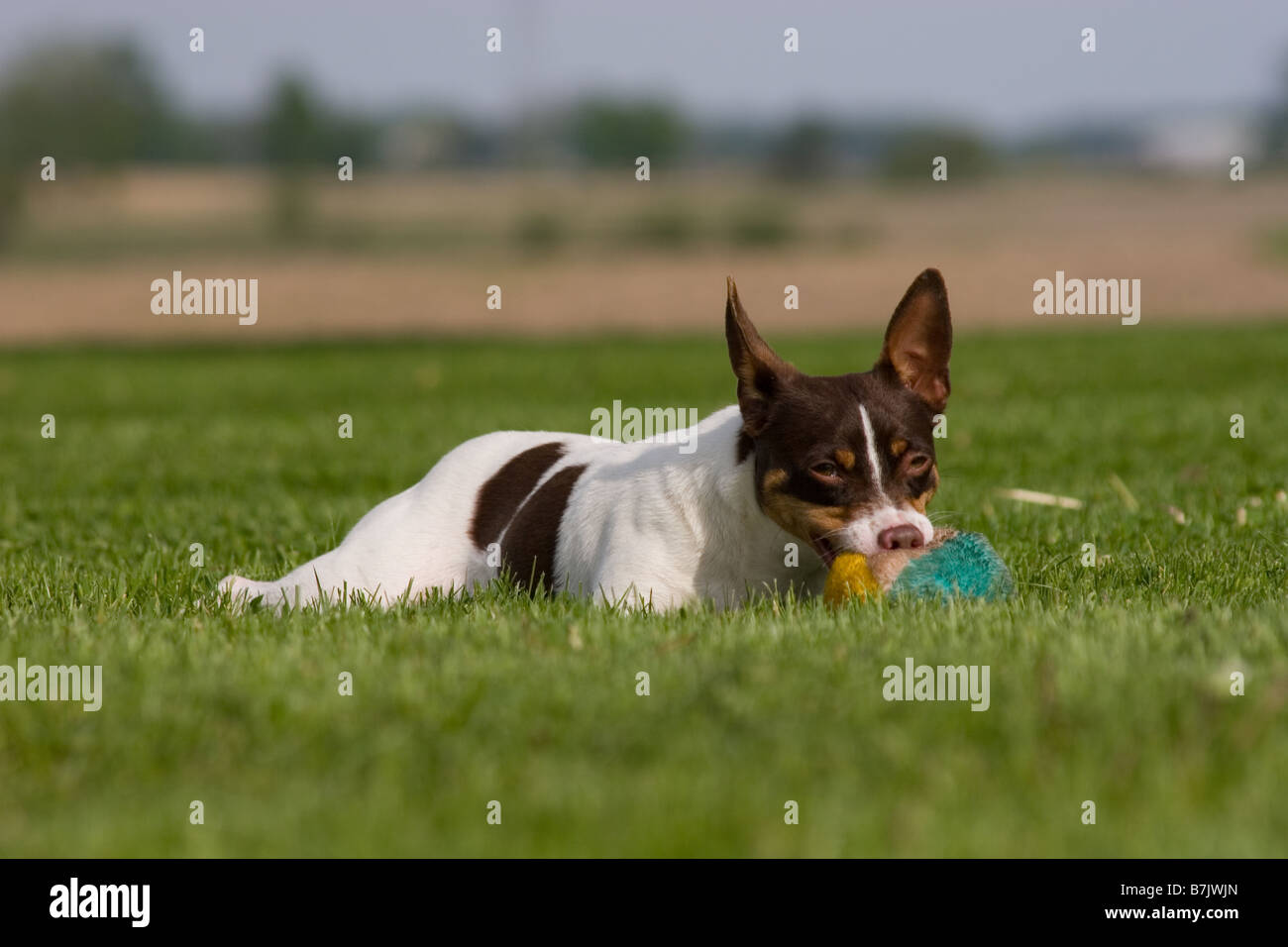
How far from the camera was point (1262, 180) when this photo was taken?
48.8m

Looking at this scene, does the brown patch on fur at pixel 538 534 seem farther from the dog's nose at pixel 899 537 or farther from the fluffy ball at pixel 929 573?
the dog's nose at pixel 899 537

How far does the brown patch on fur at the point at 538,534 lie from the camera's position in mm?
6234

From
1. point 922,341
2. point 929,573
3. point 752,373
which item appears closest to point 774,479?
point 752,373

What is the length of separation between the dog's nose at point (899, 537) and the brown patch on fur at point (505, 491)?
5.93ft

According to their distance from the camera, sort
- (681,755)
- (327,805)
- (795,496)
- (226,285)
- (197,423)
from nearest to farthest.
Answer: (327,805), (681,755), (795,496), (197,423), (226,285)

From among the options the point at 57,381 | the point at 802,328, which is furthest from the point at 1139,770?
the point at 802,328

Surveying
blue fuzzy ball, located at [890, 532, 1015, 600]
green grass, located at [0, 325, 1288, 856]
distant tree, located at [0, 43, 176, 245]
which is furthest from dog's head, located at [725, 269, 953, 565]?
distant tree, located at [0, 43, 176, 245]

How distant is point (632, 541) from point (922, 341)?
141 cm

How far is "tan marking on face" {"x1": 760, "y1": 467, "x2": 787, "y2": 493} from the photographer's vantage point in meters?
5.57

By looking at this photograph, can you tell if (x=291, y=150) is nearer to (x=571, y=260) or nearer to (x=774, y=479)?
(x=571, y=260)

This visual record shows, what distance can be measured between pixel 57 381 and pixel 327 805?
20.5 m

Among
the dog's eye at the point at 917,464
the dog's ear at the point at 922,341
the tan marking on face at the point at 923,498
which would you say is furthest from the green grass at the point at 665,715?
the dog's ear at the point at 922,341

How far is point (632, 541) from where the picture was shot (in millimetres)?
5871

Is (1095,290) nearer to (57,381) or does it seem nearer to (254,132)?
(254,132)
